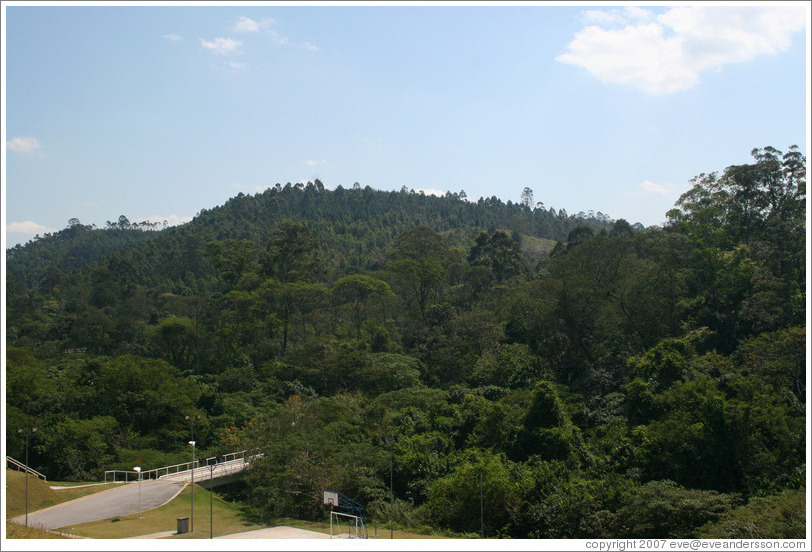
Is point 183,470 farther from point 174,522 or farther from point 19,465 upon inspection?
point 174,522

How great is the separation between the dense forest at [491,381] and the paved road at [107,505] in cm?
301

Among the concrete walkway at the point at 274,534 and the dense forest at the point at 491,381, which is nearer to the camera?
the concrete walkway at the point at 274,534

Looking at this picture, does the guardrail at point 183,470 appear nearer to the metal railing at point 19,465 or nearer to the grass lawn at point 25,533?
the metal railing at point 19,465

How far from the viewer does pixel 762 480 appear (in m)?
20.2

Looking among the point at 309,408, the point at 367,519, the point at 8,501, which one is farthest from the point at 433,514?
the point at 8,501

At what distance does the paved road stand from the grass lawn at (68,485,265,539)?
0.45 metres

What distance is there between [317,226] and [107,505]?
7746cm

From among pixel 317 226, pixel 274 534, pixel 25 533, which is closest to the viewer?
pixel 25 533

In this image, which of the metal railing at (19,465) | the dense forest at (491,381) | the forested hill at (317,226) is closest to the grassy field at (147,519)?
the dense forest at (491,381)

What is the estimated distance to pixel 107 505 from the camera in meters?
22.4

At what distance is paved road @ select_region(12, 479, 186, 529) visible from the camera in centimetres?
2067

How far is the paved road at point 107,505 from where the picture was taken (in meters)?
20.7

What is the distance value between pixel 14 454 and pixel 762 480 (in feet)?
92.3

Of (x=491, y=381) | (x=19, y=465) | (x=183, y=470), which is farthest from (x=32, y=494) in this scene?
(x=491, y=381)
